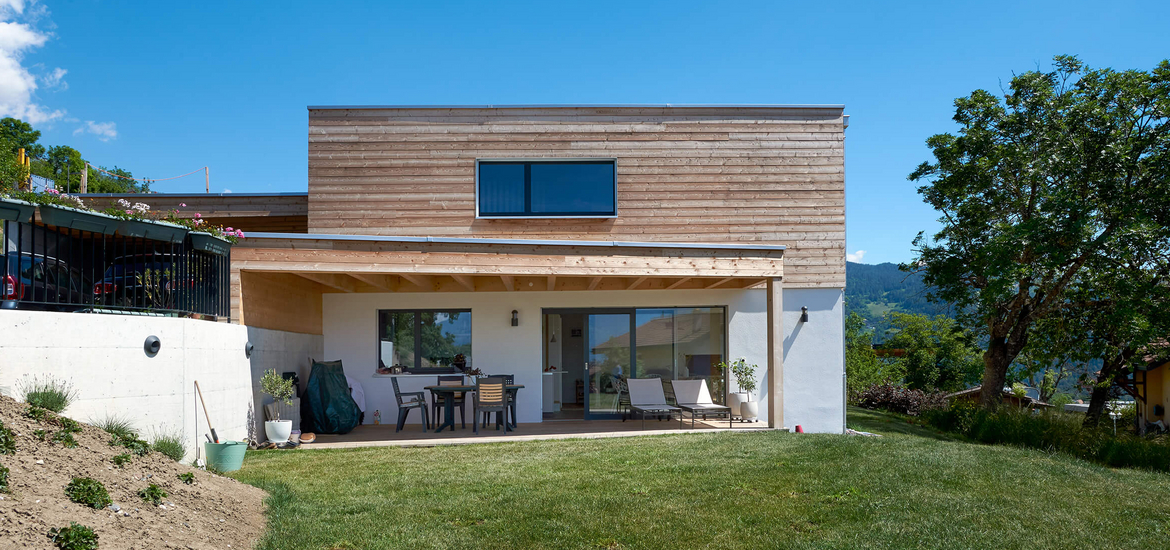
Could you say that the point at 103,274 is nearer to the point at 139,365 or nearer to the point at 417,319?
the point at 139,365

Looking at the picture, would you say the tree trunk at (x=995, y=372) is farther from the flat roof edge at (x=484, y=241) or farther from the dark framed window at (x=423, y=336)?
the dark framed window at (x=423, y=336)

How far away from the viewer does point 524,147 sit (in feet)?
41.3

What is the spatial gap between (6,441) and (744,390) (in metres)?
10.1

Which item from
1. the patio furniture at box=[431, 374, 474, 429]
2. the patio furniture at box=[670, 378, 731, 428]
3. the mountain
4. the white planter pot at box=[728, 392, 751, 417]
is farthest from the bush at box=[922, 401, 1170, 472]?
the mountain

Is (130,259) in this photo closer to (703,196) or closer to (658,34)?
(703,196)

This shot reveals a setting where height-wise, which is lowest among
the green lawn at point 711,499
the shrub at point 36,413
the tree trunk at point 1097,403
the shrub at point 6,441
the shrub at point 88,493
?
the tree trunk at point 1097,403

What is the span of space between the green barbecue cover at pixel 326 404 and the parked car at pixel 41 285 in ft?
15.3

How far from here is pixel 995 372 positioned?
644 inches

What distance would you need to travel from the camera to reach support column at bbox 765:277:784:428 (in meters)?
10.5

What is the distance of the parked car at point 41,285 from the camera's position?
18.1ft

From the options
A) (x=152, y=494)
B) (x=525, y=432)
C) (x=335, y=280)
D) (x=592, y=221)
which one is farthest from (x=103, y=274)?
(x=592, y=221)

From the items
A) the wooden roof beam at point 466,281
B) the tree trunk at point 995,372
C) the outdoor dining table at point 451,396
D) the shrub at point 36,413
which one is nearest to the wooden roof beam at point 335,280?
the wooden roof beam at point 466,281

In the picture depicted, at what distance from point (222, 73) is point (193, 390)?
2777 centimetres

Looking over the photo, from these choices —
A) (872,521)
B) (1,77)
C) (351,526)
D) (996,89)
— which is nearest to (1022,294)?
(996,89)
